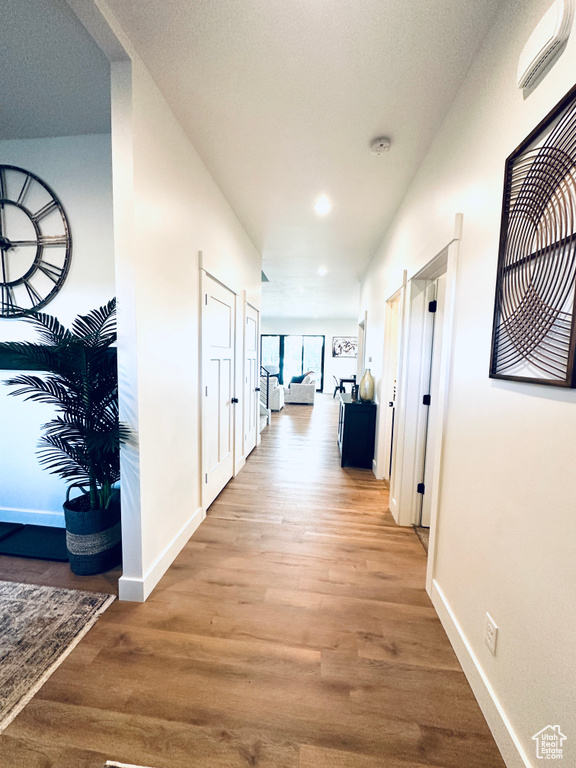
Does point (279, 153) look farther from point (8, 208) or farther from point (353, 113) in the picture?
point (8, 208)

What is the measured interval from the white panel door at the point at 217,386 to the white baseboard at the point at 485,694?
5.82 ft

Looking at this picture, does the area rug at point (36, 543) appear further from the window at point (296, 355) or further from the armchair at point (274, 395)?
the window at point (296, 355)

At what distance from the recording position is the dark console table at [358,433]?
3605 millimetres

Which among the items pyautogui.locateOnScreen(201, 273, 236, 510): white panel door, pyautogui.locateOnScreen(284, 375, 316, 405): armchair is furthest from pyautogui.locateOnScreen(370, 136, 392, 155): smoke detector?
pyautogui.locateOnScreen(284, 375, 316, 405): armchair

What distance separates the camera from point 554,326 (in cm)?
88

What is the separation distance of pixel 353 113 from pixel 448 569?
2.52 m

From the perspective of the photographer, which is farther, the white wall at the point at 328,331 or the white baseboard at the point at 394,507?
the white wall at the point at 328,331

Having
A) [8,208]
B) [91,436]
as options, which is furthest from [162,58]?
[91,436]

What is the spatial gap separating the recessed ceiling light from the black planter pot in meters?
2.83

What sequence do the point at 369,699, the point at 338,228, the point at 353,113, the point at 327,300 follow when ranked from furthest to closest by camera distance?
the point at 327,300
the point at 338,228
the point at 353,113
the point at 369,699

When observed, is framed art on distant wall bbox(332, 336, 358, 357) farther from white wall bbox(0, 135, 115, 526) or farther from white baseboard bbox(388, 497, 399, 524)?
white wall bbox(0, 135, 115, 526)

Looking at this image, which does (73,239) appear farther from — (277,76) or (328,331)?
(328,331)

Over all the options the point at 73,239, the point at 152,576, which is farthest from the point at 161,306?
the point at 152,576

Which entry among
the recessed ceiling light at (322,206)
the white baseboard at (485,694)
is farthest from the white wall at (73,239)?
the white baseboard at (485,694)
